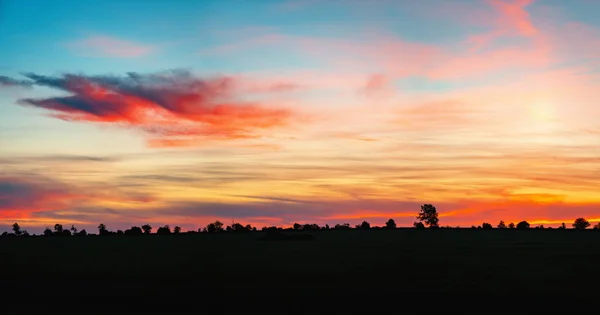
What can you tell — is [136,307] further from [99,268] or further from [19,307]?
[99,268]

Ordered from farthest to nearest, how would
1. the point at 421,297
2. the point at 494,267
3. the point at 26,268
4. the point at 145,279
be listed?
the point at 26,268 → the point at 494,267 → the point at 145,279 → the point at 421,297

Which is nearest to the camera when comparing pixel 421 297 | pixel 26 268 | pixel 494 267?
pixel 421 297

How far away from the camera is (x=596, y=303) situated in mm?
39062

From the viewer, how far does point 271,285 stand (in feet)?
166

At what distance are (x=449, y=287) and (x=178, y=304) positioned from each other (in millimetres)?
21359

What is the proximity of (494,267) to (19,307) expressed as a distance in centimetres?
4857

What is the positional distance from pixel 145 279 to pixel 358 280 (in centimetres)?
1986

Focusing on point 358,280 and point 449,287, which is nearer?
point 449,287

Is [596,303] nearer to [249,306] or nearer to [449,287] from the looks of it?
[449,287]

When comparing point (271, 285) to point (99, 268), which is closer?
point (271, 285)

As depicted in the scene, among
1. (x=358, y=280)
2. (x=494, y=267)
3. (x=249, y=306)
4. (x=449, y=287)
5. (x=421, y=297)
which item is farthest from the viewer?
(x=494, y=267)

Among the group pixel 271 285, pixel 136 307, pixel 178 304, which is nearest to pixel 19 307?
pixel 136 307

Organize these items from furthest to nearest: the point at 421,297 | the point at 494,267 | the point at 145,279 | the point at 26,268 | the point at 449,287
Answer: the point at 26,268 < the point at 494,267 < the point at 145,279 < the point at 449,287 < the point at 421,297

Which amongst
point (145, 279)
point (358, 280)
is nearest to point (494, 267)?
point (358, 280)
